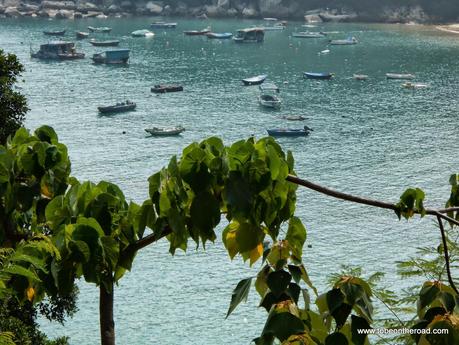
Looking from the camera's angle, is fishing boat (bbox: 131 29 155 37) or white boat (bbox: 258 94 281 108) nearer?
white boat (bbox: 258 94 281 108)

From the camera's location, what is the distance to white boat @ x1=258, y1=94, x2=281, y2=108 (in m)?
61.5

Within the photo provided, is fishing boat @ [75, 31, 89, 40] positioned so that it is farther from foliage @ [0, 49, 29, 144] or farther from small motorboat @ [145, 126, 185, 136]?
foliage @ [0, 49, 29, 144]

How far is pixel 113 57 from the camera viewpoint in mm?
78500

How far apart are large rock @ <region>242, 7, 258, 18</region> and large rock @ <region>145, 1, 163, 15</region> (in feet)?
39.7

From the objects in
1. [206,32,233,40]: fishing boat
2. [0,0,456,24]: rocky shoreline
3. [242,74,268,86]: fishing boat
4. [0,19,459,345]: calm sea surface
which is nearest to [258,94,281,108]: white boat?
[0,19,459,345]: calm sea surface

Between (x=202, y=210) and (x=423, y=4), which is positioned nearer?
(x=202, y=210)

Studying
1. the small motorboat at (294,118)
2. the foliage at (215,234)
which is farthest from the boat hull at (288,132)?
the foliage at (215,234)

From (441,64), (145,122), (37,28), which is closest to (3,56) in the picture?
(145,122)

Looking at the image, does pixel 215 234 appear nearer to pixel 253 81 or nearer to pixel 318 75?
pixel 253 81

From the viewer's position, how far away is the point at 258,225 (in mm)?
2877

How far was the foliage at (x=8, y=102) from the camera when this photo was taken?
64.1 feet

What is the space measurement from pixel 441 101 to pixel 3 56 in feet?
158

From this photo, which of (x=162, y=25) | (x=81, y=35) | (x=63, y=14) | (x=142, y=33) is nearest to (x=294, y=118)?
(x=142, y=33)

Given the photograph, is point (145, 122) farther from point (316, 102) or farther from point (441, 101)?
point (441, 101)
